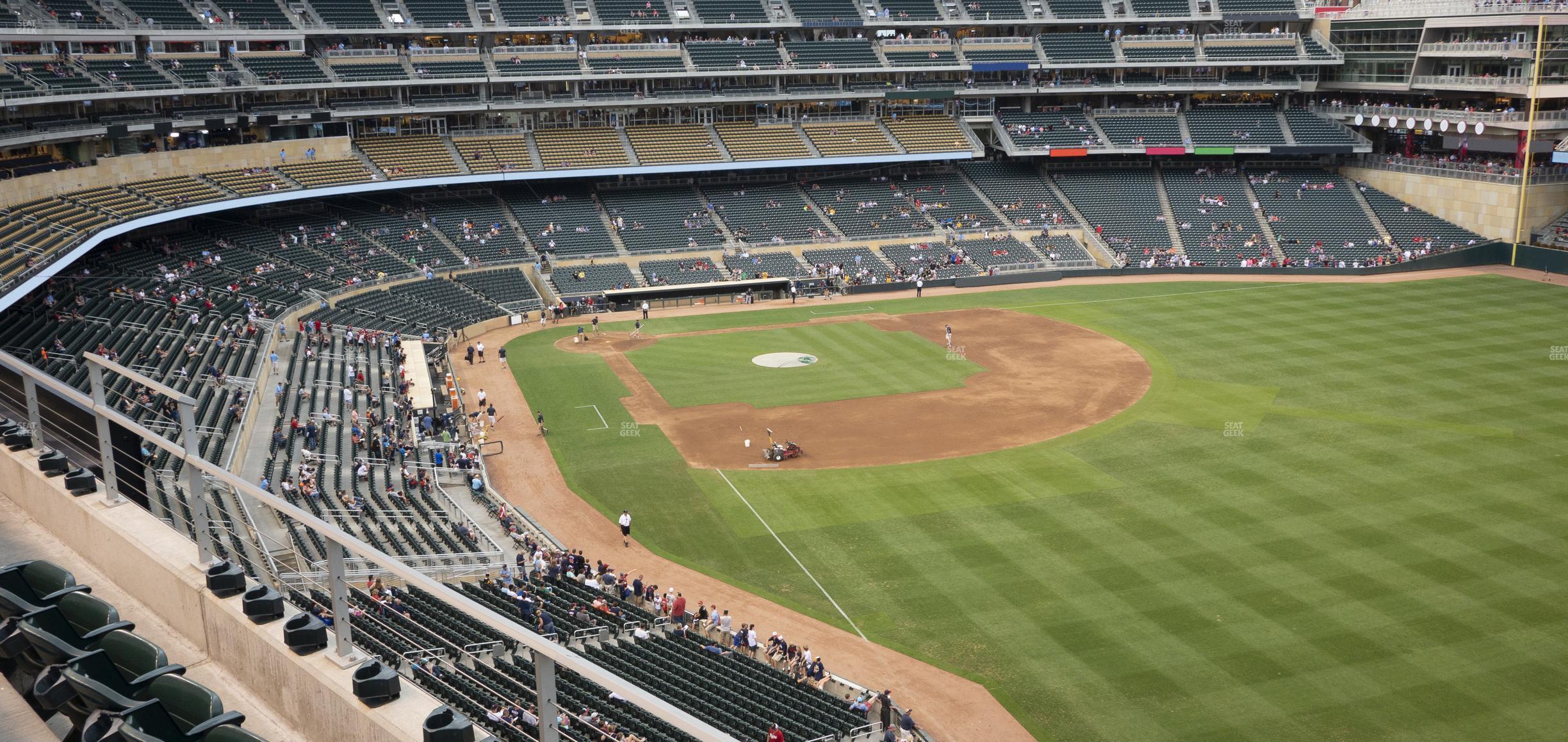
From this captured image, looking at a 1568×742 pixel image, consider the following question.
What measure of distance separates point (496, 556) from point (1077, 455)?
2122cm

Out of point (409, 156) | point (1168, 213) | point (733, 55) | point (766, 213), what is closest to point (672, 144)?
point (733, 55)

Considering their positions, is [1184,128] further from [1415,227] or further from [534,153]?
[534,153]

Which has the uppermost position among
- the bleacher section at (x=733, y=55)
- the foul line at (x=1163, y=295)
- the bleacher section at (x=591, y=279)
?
the bleacher section at (x=733, y=55)

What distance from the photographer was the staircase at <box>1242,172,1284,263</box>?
7669cm

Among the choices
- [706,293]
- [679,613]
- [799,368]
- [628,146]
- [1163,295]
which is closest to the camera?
[679,613]

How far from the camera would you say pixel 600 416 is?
47.9 metres

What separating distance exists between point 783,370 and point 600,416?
10.0m

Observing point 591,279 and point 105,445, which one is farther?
point 591,279

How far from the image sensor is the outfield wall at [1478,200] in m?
73.3

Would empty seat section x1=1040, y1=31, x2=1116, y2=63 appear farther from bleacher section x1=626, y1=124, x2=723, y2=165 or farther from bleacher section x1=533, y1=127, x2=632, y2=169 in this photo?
bleacher section x1=533, y1=127, x2=632, y2=169

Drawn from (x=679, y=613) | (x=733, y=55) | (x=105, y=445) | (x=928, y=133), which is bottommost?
(x=679, y=613)

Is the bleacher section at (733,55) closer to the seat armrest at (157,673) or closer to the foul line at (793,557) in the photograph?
the foul line at (793,557)

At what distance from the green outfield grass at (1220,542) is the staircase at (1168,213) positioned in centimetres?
2434

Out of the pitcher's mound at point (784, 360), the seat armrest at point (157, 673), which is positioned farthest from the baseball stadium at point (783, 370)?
the pitcher's mound at point (784, 360)
